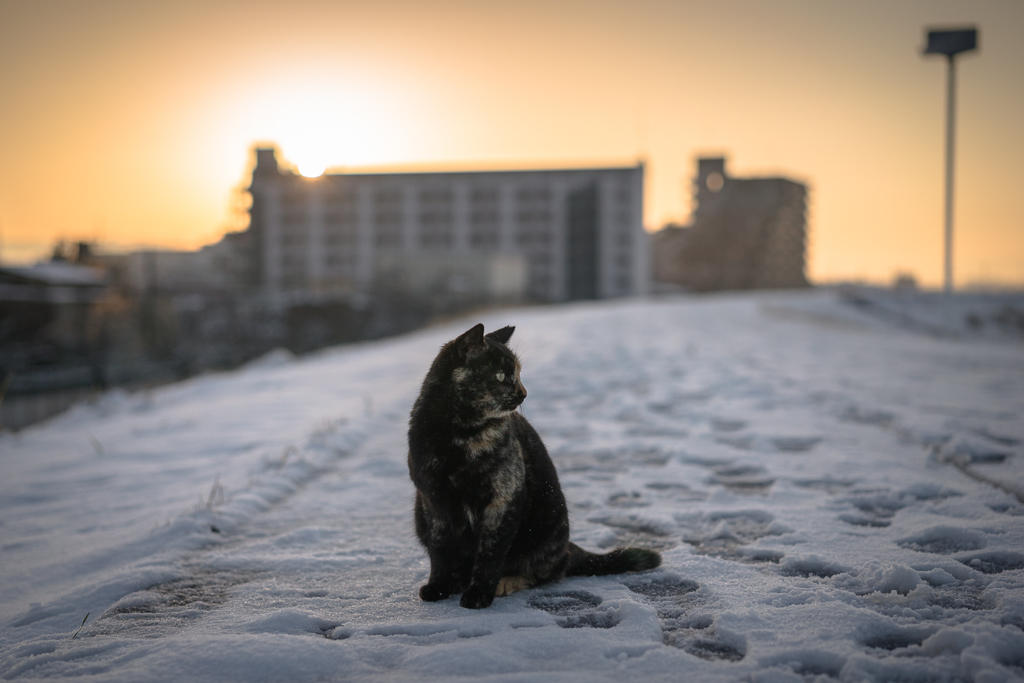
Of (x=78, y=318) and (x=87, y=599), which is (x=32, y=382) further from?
(x=87, y=599)

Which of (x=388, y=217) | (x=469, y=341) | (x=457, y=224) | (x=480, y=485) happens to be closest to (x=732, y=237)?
(x=457, y=224)

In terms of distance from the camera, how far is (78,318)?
2455 cm

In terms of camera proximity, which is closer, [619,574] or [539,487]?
[539,487]

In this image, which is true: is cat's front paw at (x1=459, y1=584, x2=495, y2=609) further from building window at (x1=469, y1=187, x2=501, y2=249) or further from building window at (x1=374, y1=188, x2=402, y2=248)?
building window at (x1=374, y1=188, x2=402, y2=248)

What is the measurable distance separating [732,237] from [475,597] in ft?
260

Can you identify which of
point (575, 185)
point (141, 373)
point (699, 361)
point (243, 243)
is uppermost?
point (575, 185)

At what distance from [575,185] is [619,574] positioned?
59680 mm

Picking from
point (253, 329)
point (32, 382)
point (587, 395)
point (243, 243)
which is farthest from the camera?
point (243, 243)

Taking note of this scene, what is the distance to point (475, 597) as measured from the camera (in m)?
2.42

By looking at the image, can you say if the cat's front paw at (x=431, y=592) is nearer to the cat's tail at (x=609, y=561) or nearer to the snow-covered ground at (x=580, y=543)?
the snow-covered ground at (x=580, y=543)

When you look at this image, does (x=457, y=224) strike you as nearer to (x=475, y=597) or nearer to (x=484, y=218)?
(x=484, y=218)

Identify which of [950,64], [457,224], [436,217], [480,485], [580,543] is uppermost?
[436,217]

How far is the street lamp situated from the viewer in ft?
44.4

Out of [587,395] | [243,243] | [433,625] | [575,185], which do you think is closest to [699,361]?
[587,395]
